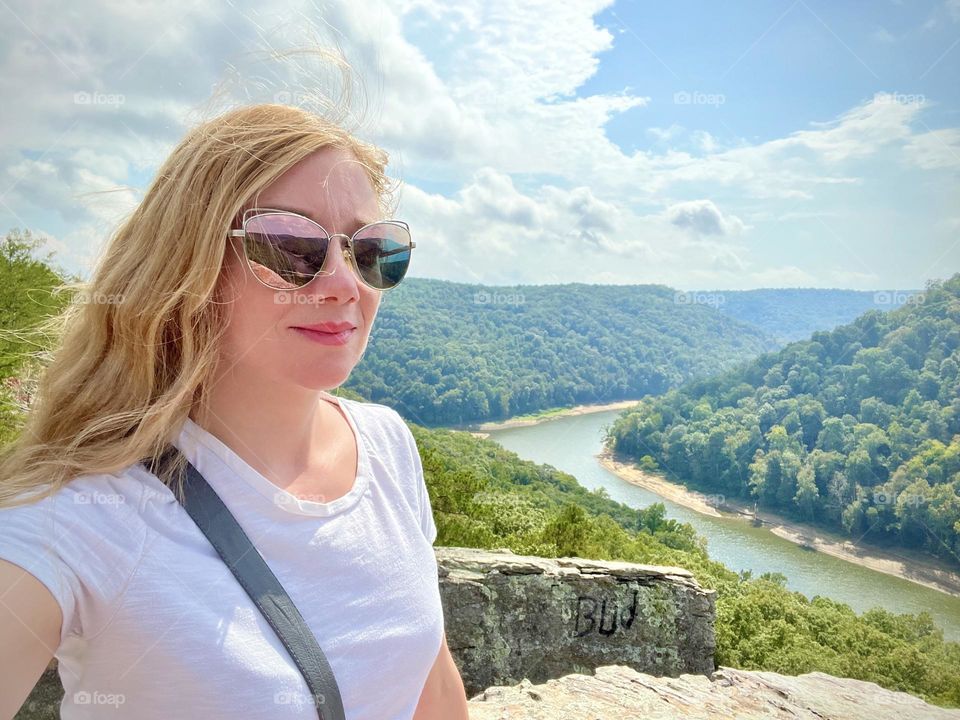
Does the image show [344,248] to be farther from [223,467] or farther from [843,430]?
[843,430]

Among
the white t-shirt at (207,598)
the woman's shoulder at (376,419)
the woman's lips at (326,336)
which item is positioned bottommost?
the white t-shirt at (207,598)

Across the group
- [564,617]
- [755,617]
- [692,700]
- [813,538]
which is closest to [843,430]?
[813,538]

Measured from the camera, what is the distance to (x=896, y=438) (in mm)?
33625

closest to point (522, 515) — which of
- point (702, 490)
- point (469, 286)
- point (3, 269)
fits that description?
point (3, 269)

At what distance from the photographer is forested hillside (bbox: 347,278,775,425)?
3847 cm

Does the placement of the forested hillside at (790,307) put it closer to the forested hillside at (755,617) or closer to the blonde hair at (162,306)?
the forested hillside at (755,617)

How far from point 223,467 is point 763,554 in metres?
32.5

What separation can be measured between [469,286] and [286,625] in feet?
181

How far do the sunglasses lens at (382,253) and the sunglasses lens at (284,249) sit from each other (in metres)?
0.08

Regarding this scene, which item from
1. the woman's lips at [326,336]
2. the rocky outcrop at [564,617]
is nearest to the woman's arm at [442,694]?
the woman's lips at [326,336]

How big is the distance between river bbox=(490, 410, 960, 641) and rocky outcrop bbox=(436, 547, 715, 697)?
21.9m

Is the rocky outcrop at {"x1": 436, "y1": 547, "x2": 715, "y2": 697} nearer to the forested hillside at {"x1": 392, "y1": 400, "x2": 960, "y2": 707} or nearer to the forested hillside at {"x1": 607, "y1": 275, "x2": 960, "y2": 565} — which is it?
the forested hillside at {"x1": 392, "y1": 400, "x2": 960, "y2": 707}

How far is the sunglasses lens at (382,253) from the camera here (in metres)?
1.15

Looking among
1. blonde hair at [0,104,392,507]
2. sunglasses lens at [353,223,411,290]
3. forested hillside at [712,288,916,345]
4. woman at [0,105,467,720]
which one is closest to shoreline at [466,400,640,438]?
forested hillside at [712,288,916,345]
